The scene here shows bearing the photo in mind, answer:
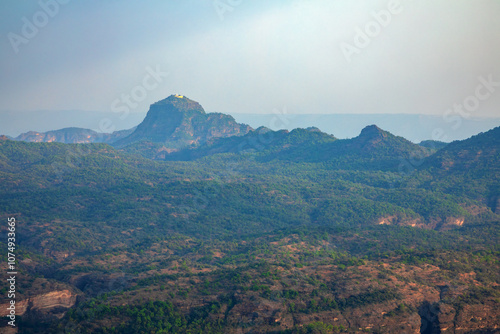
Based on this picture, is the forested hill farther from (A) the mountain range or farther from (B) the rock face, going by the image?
(A) the mountain range

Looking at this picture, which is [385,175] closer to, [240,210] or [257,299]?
[240,210]

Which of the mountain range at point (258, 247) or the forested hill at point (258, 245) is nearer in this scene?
the mountain range at point (258, 247)

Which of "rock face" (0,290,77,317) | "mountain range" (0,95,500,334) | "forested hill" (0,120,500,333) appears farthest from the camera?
"rock face" (0,290,77,317)

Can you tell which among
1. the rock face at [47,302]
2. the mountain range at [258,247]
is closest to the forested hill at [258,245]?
the rock face at [47,302]

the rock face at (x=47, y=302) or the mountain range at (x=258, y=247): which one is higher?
the mountain range at (x=258, y=247)

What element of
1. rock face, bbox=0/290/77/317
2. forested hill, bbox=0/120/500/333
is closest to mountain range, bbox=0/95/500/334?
rock face, bbox=0/290/77/317

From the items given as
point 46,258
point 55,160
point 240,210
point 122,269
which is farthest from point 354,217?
point 55,160

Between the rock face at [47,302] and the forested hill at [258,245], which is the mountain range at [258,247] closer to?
the rock face at [47,302]

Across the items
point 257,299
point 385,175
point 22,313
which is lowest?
point 22,313

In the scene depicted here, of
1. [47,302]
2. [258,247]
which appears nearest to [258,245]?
[258,247]
